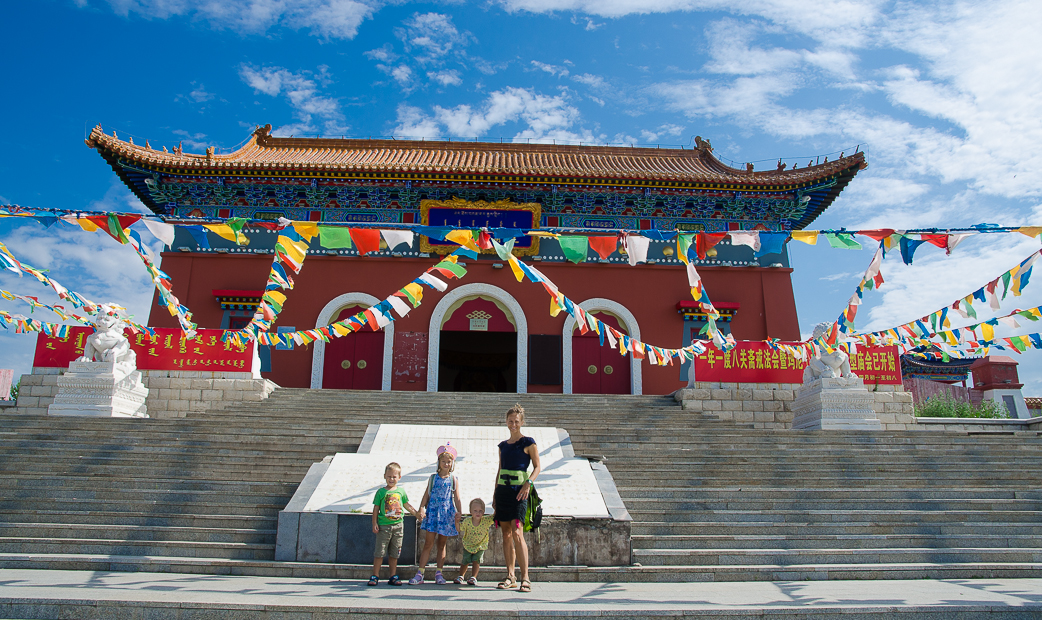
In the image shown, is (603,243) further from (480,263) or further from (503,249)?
(480,263)

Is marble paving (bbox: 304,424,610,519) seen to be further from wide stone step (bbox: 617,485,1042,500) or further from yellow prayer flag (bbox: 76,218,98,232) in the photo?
yellow prayer flag (bbox: 76,218,98,232)

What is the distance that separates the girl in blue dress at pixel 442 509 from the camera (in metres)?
4.82

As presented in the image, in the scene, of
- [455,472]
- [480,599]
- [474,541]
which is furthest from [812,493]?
[480,599]

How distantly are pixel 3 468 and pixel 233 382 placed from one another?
14.1 feet

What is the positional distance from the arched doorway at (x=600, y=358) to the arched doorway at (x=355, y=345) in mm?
4119

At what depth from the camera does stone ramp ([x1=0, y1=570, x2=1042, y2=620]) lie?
148 inches

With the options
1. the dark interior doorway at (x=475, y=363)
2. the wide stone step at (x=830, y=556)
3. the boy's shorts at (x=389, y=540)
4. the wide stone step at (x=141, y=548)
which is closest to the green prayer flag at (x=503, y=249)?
the wide stone step at (x=830, y=556)

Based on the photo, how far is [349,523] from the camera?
207 inches

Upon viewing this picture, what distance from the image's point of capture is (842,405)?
32.2ft

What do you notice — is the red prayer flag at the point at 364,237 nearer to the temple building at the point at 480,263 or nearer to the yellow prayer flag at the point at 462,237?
the yellow prayer flag at the point at 462,237

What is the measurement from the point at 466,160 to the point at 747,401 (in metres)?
10.7

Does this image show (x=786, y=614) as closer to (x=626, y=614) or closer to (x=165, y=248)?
(x=626, y=614)

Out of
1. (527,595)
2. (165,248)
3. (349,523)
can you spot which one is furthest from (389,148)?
(527,595)

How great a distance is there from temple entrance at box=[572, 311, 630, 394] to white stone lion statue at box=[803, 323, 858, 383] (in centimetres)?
540
